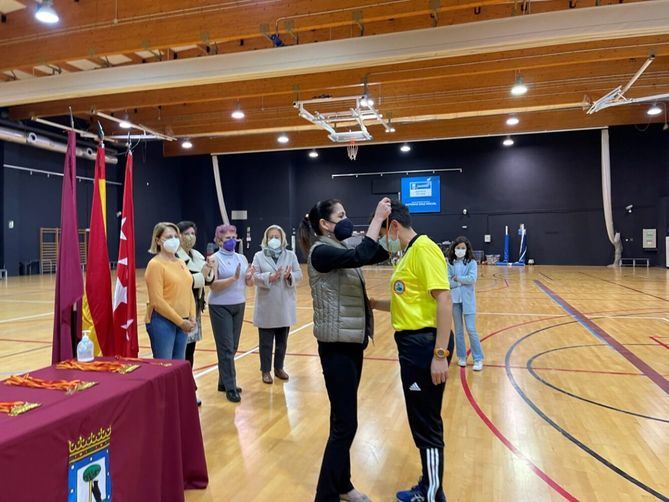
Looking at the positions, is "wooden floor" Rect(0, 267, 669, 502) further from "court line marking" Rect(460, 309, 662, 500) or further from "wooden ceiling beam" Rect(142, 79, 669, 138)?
"wooden ceiling beam" Rect(142, 79, 669, 138)

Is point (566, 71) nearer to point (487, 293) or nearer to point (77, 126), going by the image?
point (487, 293)

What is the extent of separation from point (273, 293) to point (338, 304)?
219 cm

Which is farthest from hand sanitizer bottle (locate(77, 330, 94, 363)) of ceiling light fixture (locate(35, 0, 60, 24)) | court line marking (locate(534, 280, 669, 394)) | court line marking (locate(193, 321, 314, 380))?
ceiling light fixture (locate(35, 0, 60, 24))

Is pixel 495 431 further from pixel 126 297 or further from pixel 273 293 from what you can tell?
pixel 126 297

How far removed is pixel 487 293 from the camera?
11.2 metres

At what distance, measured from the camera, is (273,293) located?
4211 millimetres

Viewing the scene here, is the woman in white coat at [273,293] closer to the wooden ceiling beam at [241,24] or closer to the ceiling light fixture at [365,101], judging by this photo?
the wooden ceiling beam at [241,24]

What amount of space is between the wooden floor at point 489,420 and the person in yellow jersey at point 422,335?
431mm

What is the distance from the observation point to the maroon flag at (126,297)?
2637 mm

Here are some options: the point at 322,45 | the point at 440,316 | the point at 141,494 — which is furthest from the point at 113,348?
the point at 322,45

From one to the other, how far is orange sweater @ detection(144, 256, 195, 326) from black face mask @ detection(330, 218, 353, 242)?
4.74 ft

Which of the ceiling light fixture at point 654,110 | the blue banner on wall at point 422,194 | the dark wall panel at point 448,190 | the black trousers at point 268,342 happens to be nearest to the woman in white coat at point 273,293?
the black trousers at point 268,342

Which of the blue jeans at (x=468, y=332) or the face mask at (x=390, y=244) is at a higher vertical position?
the face mask at (x=390, y=244)

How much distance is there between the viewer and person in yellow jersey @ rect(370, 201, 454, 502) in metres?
2.04
